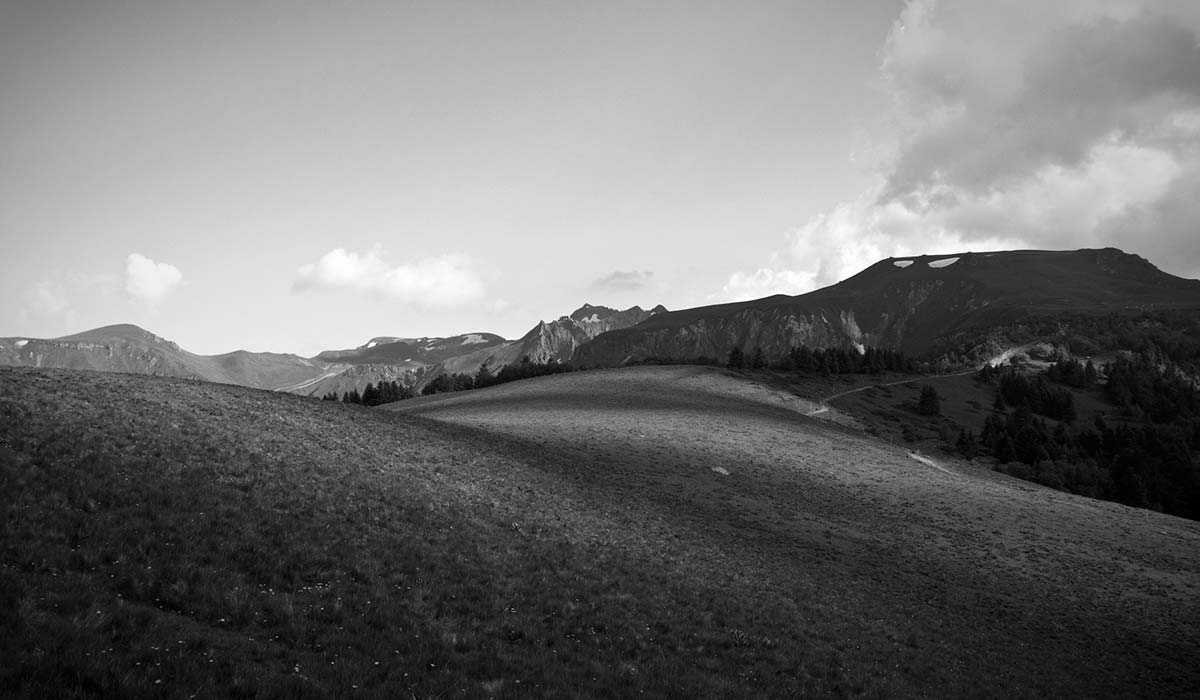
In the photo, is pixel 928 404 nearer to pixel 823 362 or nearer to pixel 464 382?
pixel 823 362

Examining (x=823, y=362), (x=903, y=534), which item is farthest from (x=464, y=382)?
(x=903, y=534)

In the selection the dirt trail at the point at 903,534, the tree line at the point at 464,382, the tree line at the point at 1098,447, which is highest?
the tree line at the point at 464,382

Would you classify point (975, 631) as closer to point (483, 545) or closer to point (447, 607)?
point (483, 545)

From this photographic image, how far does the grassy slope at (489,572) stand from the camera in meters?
10.6

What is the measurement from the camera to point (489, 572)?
18094mm

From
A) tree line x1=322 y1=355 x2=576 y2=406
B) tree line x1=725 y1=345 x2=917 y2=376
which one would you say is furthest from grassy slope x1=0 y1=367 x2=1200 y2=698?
tree line x1=725 y1=345 x2=917 y2=376

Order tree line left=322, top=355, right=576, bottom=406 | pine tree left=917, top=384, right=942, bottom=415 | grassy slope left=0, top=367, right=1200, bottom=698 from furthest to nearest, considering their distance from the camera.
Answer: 1. tree line left=322, top=355, right=576, bottom=406
2. pine tree left=917, top=384, right=942, bottom=415
3. grassy slope left=0, top=367, right=1200, bottom=698

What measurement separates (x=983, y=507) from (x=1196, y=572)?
12.6 m

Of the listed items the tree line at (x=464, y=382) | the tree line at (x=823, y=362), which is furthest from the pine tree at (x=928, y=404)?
the tree line at (x=464, y=382)

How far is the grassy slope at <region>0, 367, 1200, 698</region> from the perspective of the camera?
10570 millimetres

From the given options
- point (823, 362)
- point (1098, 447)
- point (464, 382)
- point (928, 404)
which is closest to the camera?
point (928, 404)

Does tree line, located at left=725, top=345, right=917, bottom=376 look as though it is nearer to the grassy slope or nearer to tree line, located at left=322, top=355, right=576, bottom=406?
tree line, located at left=322, top=355, right=576, bottom=406

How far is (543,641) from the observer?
45.8 feet

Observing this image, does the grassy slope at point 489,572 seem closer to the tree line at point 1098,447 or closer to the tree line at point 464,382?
the tree line at point 1098,447
